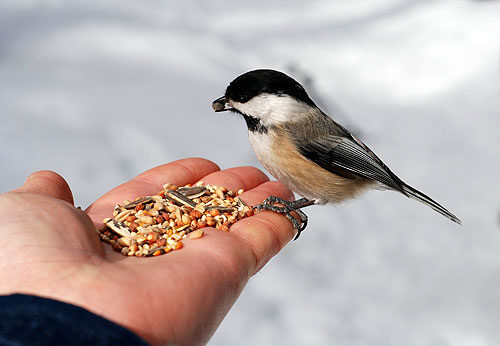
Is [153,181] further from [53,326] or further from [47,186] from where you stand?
[53,326]

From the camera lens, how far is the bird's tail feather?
1319mm

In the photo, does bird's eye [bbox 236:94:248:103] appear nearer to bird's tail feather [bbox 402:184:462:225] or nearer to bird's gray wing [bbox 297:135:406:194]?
bird's gray wing [bbox 297:135:406:194]

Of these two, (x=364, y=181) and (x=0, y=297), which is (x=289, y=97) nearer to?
(x=364, y=181)

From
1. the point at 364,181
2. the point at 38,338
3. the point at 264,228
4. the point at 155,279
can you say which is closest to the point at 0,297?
the point at 38,338

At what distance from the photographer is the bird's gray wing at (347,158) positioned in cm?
127

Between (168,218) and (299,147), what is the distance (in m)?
0.37

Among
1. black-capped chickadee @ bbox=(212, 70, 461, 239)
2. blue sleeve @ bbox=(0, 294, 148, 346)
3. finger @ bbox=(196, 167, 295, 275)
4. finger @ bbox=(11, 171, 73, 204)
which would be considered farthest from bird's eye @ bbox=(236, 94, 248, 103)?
blue sleeve @ bbox=(0, 294, 148, 346)

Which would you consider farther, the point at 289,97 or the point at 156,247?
the point at 289,97

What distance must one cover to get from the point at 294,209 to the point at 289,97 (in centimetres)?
30

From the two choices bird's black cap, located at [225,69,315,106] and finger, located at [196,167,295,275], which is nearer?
finger, located at [196,167,295,275]

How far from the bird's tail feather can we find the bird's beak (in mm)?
534

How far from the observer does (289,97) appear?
48.5 inches

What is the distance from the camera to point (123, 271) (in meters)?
0.85

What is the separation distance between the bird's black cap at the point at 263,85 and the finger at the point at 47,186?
0.48m
